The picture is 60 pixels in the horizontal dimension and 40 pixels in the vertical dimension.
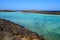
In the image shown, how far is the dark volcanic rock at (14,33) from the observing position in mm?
3046

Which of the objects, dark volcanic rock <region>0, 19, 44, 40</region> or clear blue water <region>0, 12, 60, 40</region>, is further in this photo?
clear blue water <region>0, 12, 60, 40</region>

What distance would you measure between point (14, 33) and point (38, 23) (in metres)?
0.72

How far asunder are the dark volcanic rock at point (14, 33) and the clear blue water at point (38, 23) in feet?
0.45

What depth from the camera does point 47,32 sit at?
11.4 feet

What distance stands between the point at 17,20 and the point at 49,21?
89 cm

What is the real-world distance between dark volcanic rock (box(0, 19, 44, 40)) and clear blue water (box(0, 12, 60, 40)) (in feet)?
0.45

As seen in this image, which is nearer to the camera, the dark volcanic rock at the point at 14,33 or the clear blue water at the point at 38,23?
the dark volcanic rock at the point at 14,33

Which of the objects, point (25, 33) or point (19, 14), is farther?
point (19, 14)

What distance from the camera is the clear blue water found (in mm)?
3449

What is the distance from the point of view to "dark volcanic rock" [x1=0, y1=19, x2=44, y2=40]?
120 inches

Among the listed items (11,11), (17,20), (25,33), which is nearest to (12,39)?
(25,33)

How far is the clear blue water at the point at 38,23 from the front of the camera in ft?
11.3

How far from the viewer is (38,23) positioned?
3578mm

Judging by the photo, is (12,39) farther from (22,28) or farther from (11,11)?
(11,11)
